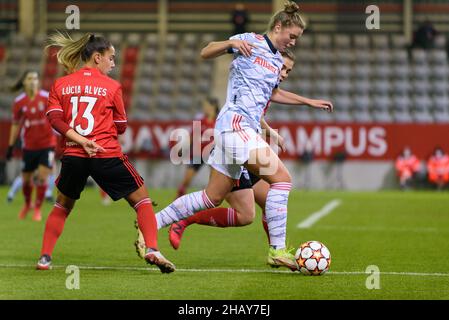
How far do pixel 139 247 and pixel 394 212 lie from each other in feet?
31.0

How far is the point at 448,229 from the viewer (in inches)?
546

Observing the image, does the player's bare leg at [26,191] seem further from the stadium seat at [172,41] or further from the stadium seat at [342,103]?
the stadium seat at [172,41]

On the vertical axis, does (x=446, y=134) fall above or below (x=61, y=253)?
above

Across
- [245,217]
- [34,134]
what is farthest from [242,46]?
[34,134]

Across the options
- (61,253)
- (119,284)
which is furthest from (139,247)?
(61,253)

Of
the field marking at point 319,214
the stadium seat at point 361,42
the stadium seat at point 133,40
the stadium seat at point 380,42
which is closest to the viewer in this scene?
the field marking at point 319,214

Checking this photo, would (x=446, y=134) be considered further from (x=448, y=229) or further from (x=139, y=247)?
(x=139, y=247)

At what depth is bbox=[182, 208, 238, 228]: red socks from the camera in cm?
916

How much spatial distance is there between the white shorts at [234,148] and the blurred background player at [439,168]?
17.5 metres

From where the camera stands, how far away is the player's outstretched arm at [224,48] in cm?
805

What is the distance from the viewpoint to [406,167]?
25484mm

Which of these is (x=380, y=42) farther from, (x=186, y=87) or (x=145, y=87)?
(x=145, y=87)

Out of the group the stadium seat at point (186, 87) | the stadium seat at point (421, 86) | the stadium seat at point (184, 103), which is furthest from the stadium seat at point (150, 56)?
the stadium seat at point (421, 86)
